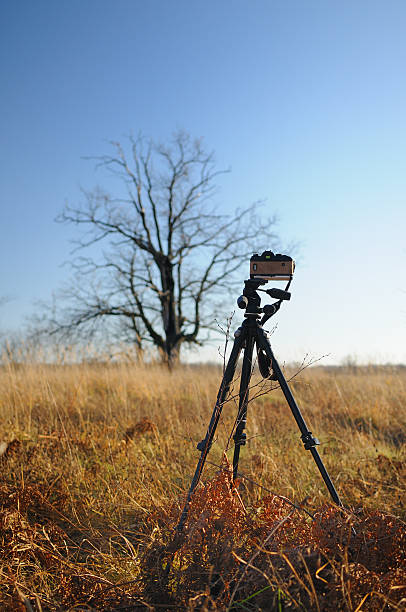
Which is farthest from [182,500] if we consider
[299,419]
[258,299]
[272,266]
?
[272,266]

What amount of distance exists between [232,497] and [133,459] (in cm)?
268

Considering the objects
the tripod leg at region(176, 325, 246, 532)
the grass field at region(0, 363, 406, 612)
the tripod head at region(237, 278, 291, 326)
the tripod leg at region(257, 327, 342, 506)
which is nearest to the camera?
the grass field at region(0, 363, 406, 612)

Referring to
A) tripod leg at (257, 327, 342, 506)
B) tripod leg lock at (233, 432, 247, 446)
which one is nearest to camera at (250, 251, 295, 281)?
tripod leg at (257, 327, 342, 506)

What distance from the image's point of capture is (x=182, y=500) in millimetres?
2621

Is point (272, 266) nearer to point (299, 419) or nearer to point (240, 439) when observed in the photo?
point (299, 419)

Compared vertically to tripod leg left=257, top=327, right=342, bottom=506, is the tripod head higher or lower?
higher

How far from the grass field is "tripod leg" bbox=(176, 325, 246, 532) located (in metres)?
0.07

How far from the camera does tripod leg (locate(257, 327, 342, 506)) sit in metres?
2.41

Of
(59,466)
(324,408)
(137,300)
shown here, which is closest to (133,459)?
(59,466)

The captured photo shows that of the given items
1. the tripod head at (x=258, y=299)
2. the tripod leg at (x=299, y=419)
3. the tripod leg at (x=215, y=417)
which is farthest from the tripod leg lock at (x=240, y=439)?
the tripod head at (x=258, y=299)

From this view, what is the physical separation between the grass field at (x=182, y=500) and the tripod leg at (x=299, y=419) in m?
0.15

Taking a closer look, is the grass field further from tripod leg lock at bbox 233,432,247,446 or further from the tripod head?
the tripod head

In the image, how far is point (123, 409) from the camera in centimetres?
663

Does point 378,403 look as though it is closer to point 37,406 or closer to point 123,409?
point 123,409
